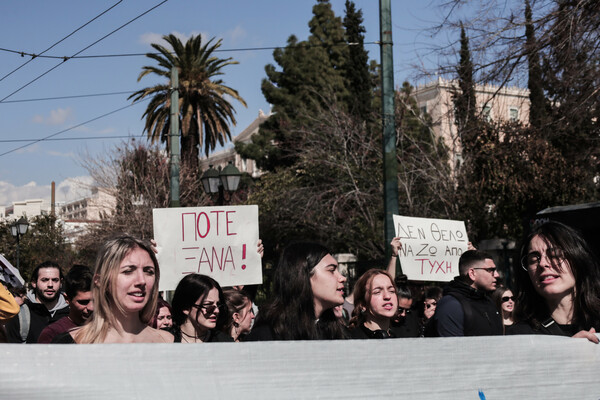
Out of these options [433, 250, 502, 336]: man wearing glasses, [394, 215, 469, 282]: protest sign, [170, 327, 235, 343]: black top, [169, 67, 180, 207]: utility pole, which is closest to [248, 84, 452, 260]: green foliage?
[169, 67, 180, 207]: utility pole

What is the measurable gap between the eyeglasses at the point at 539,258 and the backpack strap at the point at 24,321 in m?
4.15

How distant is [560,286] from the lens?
3326 millimetres

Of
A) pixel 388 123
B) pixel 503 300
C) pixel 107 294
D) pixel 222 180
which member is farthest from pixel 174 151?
pixel 107 294

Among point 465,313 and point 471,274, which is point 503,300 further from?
point 465,313

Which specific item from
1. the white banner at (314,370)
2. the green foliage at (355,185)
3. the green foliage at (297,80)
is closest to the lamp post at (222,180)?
the green foliage at (355,185)

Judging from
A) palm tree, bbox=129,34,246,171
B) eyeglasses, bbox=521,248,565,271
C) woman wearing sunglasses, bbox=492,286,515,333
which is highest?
palm tree, bbox=129,34,246,171

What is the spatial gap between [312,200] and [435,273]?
14.5 metres

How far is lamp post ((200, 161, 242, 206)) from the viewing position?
42.1ft

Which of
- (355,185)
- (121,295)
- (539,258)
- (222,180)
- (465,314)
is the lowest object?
(465,314)

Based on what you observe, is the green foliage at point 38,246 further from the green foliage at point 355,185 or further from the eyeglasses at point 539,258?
the eyeglasses at point 539,258

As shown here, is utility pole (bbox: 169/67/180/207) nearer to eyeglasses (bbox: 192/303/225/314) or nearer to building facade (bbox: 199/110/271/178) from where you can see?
eyeglasses (bbox: 192/303/225/314)

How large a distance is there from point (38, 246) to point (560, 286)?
33.4 meters

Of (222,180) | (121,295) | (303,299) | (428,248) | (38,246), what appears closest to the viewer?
(121,295)

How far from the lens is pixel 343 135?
21.9 m
